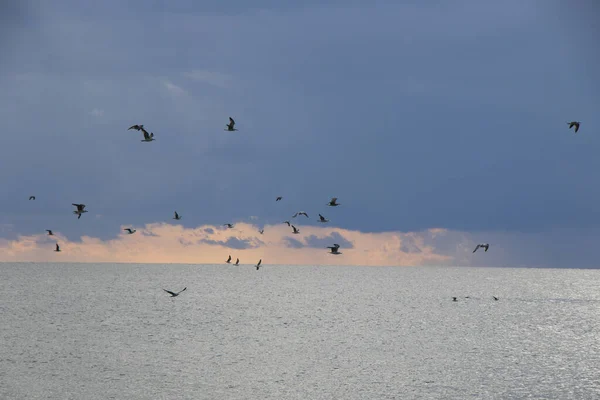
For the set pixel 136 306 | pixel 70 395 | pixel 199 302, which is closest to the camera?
pixel 70 395

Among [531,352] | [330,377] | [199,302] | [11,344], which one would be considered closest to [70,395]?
[330,377]

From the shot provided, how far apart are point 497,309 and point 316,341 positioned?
5415 cm

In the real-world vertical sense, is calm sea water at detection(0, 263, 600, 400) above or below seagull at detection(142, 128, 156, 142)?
below

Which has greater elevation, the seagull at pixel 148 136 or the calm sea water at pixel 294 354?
the seagull at pixel 148 136

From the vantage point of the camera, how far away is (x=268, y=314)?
321 feet

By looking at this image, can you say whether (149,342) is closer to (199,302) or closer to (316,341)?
(316,341)

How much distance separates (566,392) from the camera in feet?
141

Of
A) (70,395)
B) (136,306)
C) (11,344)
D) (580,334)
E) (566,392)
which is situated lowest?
(70,395)

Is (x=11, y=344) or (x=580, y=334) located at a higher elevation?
(x=580, y=334)

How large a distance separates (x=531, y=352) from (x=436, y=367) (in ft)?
46.5

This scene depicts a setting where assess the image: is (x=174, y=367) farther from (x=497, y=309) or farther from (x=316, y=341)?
(x=497, y=309)

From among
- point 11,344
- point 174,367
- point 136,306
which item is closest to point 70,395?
point 174,367

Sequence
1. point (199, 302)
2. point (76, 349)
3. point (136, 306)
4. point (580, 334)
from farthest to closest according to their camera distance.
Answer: point (199, 302) → point (136, 306) → point (580, 334) → point (76, 349)

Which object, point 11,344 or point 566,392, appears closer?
point 566,392
